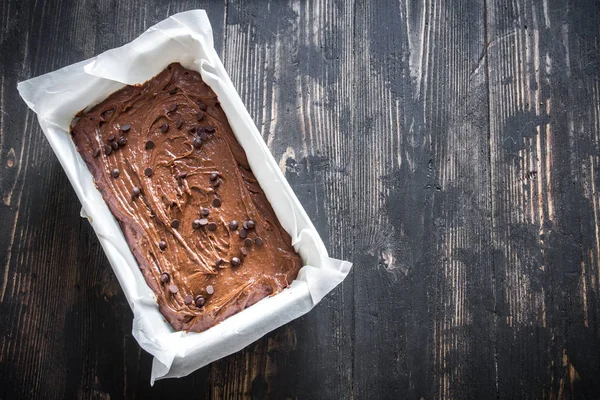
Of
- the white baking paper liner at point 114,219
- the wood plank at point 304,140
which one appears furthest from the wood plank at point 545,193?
the white baking paper liner at point 114,219

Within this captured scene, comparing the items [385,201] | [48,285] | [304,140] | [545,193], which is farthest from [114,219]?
[545,193]

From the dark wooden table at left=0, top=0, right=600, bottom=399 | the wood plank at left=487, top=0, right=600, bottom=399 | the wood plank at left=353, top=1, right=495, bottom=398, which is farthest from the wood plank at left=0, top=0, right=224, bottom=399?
the wood plank at left=487, top=0, right=600, bottom=399

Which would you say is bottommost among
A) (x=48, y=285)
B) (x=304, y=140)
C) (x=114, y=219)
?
(x=48, y=285)

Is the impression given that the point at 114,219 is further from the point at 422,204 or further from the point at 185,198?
the point at 422,204

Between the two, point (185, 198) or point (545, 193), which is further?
point (545, 193)

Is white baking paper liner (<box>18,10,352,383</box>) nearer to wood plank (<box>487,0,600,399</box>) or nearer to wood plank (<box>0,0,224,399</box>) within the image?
wood plank (<box>0,0,224,399</box>)

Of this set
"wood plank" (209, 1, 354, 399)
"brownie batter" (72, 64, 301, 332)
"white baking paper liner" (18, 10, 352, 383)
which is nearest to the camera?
"white baking paper liner" (18, 10, 352, 383)

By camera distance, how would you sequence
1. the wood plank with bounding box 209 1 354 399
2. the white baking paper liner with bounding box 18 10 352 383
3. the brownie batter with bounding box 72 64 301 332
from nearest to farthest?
the white baking paper liner with bounding box 18 10 352 383
the brownie batter with bounding box 72 64 301 332
the wood plank with bounding box 209 1 354 399

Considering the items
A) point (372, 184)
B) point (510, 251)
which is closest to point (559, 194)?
point (510, 251)
